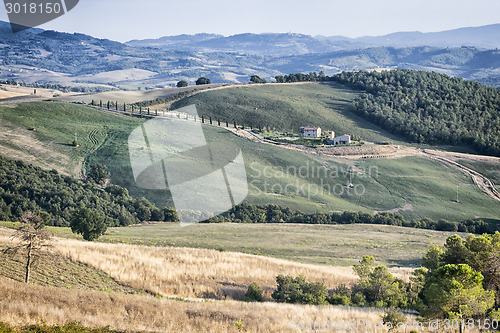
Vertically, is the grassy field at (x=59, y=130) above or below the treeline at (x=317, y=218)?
above

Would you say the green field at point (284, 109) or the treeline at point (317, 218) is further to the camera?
the green field at point (284, 109)

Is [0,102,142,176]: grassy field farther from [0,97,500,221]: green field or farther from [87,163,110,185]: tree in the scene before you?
[87,163,110,185]: tree

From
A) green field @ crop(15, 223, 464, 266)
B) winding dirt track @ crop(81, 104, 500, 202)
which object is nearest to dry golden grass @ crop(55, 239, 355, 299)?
green field @ crop(15, 223, 464, 266)

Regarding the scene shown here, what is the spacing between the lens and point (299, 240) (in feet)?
169

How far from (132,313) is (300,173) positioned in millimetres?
79079

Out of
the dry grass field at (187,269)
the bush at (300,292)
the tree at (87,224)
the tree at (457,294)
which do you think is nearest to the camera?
the tree at (457,294)

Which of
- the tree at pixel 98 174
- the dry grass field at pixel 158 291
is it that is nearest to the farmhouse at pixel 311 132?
the tree at pixel 98 174

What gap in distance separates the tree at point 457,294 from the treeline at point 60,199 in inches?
1674

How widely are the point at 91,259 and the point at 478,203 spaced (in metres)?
85.6

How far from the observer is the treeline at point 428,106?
449 ft

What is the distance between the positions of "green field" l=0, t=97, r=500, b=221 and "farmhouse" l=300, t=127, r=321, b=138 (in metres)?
18.8

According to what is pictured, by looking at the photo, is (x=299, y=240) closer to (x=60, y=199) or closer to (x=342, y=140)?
(x=60, y=199)

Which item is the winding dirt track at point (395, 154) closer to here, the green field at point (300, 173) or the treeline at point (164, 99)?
the green field at point (300, 173)

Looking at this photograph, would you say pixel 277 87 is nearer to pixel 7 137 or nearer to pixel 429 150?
pixel 429 150
